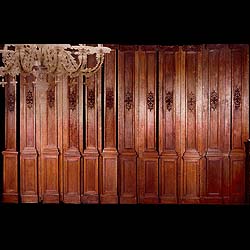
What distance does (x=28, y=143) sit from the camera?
26.1ft

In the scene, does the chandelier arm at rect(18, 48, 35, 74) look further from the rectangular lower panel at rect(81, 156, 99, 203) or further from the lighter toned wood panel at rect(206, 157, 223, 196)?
the lighter toned wood panel at rect(206, 157, 223, 196)

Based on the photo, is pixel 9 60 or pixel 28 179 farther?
pixel 28 179

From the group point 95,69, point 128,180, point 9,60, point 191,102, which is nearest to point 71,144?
point 128,180

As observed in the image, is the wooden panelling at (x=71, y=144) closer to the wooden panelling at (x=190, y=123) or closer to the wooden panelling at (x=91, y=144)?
the wooden panelling at (x=91, y=144)

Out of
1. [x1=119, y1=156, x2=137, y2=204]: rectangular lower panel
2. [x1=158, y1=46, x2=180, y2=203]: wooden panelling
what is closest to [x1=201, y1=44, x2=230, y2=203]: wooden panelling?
[x1=158, y1=46, x2=180, y2=203]: wooden panelling

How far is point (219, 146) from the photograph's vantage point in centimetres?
777

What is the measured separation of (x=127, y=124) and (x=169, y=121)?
2.21ft

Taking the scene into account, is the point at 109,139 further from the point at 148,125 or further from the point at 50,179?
the point at 50,179

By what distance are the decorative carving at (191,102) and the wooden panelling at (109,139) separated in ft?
3.92

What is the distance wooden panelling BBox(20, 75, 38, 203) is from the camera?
7883mm

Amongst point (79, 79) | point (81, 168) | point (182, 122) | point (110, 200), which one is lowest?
point (110, 200)

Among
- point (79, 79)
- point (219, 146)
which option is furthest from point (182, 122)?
point (79, 79)
